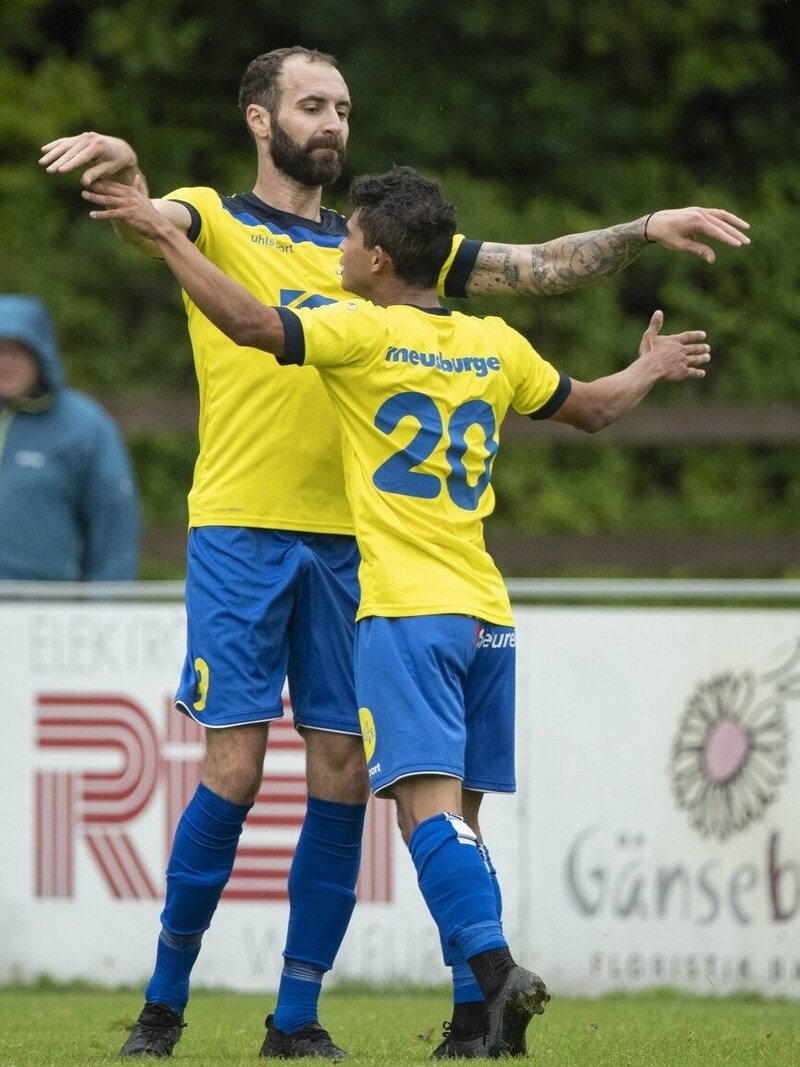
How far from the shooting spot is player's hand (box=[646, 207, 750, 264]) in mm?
4863

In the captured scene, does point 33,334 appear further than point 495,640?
Yes

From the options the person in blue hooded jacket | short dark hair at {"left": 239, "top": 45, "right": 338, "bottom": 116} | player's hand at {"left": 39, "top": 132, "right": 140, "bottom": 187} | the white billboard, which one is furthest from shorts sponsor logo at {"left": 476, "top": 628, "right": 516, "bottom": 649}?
the person in blue hooded jacket

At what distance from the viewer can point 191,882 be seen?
4949 millimetres

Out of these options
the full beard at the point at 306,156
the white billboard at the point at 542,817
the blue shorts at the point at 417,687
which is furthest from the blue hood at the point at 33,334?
the blue shorts at the point at 417,687

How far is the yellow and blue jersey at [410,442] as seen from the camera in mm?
4586

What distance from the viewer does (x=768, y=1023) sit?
237 inches

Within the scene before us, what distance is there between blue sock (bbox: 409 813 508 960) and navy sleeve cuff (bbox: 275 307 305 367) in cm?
114

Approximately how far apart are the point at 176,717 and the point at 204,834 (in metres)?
2.61

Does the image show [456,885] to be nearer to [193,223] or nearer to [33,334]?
[193,223]

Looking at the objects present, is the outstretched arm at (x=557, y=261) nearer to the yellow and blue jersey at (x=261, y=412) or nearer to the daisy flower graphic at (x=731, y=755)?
the yellow and blue jersey at (x=261, y=412)

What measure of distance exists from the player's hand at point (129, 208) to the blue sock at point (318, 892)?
1.59 metres

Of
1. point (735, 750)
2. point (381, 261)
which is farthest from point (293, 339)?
point (735, 750)

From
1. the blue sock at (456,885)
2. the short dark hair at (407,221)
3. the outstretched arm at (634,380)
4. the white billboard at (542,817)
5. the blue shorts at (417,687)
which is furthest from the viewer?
the white billboard at (542,817)

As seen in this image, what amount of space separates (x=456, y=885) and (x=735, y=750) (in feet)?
10.4
